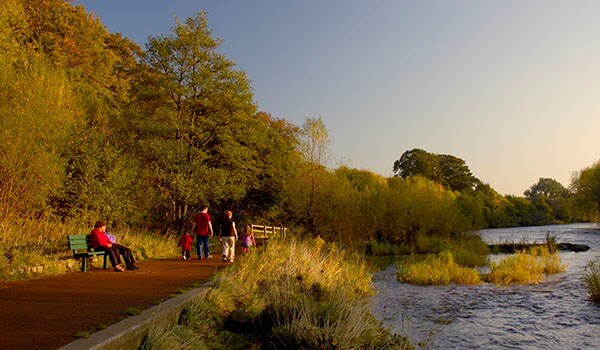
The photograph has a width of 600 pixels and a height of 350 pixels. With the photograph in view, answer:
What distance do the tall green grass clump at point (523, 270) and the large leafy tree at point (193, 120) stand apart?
44.7ft

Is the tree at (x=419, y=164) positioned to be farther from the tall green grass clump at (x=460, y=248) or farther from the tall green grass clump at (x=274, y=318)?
the tall green grass clump at (x=274, y=318)

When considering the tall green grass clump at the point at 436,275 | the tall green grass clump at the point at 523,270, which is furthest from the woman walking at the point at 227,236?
the tall green grass clump at the point at 523,270

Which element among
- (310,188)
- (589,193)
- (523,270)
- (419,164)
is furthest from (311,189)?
(419,164)

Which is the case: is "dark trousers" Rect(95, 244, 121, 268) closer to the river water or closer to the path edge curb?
the path edge curb

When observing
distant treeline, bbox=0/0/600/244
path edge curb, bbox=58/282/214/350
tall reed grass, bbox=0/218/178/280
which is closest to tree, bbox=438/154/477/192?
distant treeline, bbox=0/0/600/244

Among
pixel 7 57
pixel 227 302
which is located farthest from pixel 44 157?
pixel 227 302

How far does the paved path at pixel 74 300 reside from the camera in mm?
5961

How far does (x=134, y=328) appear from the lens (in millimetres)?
5953

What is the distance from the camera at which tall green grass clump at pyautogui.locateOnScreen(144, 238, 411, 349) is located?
7.19m

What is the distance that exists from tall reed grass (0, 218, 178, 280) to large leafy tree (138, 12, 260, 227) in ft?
20.2

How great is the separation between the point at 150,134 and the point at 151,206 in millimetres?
3732

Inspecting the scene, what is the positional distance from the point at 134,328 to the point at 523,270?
17048 millimetres

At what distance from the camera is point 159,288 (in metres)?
9.71

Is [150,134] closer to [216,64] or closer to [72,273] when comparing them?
[216,64]
